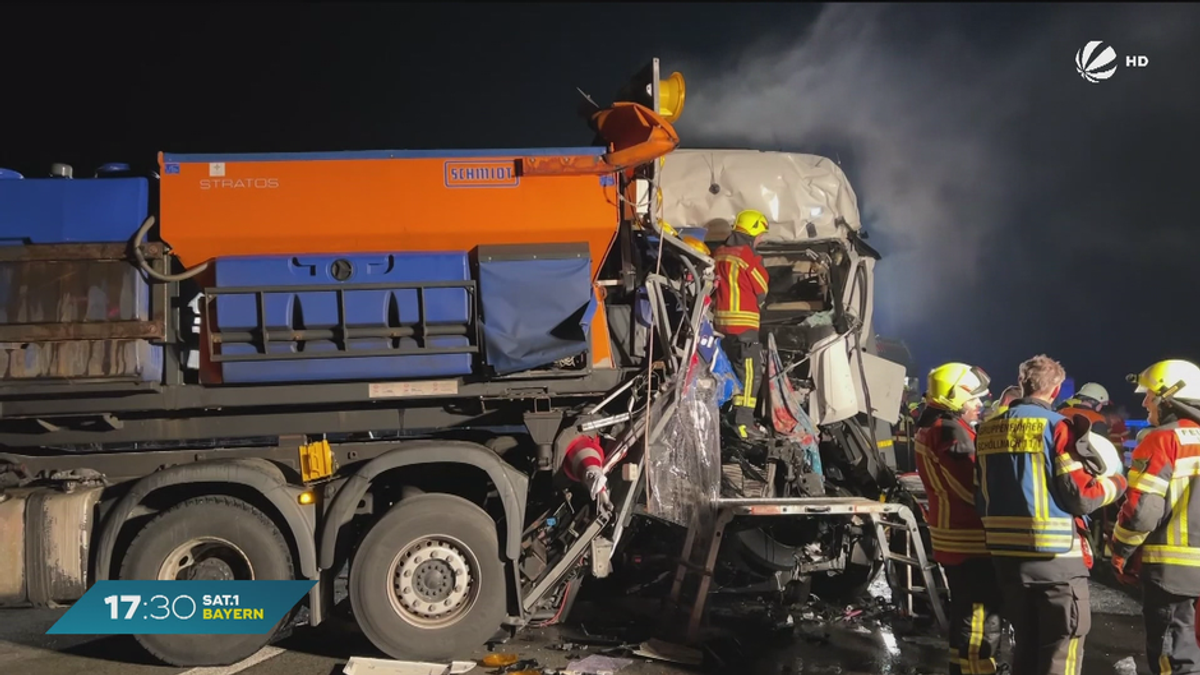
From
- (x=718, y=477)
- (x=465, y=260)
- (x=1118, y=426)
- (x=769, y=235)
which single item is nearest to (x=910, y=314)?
(x=1118, y=426)

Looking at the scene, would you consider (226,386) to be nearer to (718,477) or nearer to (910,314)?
(718,477)

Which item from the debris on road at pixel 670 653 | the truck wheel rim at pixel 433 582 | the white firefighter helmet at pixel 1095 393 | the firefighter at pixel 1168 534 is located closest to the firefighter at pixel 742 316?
the debris on road at pixel 670 653

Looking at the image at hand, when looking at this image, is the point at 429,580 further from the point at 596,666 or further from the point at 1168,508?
the point at 1168,508

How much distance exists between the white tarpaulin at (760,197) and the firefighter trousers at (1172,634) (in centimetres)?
396

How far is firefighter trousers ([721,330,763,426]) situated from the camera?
19.9 feet

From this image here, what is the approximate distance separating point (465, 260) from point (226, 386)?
1612 millimetres

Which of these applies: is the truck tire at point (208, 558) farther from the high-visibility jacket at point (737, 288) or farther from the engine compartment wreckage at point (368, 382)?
the high-visibility jacket at point (737, 288)

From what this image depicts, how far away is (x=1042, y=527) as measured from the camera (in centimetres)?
357

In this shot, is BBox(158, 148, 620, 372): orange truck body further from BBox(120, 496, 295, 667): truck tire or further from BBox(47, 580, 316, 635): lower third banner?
BBox(47, 580, 316, 635): lower third banner

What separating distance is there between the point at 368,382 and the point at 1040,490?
12.0ft

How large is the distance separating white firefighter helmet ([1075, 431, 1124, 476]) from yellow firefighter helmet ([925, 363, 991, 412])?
0.80 metres

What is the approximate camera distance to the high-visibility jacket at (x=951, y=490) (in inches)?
162

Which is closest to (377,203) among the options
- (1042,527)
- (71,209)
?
(71,209)

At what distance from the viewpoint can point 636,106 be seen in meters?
4.61
